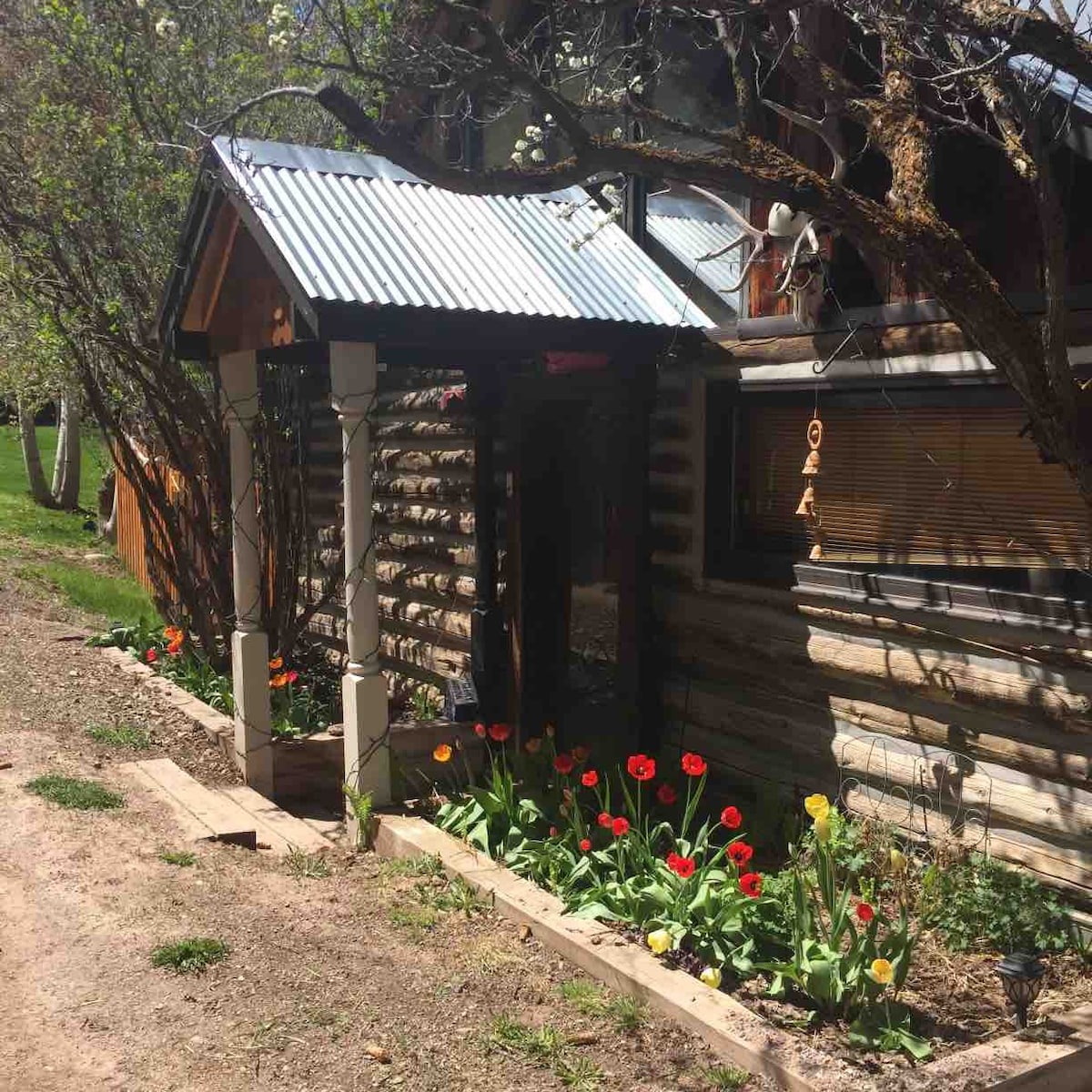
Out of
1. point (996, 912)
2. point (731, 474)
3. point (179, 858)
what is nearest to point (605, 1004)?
point (996, 912)

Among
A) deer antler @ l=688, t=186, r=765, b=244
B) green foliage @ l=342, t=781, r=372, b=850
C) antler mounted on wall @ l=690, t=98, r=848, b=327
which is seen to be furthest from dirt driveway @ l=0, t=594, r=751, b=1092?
deer antler @ l=688, t=186, r=765, b=244

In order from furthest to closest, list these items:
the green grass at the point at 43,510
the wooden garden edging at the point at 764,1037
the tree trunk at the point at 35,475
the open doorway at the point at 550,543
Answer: the tree trunk at the point at 35,475
the green grass at the point at 43,510
the open doorway at the point at 550,543
the wooden garden edging at the point at 764,1037

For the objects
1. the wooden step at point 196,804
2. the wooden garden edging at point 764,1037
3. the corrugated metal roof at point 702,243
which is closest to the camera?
the wooden garden edging at point 764,1037

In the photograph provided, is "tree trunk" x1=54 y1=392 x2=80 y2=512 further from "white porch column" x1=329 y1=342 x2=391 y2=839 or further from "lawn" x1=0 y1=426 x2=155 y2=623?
"white porch column" x1=329 y1=342 x2=391 y2=839

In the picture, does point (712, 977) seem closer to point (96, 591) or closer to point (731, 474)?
A: point (731, 474)

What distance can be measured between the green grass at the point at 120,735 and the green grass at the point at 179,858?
2.48 meters

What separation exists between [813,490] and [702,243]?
2171 mm

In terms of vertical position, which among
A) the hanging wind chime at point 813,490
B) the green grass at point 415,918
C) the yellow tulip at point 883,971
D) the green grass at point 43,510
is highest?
the hanging wind chime at point 813,490

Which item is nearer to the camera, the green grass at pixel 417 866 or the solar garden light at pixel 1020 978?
the solar garden light at pixel 1020 978

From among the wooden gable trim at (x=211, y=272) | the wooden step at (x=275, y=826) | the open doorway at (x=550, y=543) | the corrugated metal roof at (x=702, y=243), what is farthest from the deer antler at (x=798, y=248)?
the wooden step at (x=275, y=826)

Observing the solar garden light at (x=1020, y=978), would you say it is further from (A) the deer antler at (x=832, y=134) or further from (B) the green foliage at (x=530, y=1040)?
(A) the deer antler at (x=832, y=134)

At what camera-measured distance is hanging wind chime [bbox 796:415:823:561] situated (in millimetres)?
6117

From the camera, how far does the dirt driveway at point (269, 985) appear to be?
3.95m

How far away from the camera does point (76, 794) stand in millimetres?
6637
